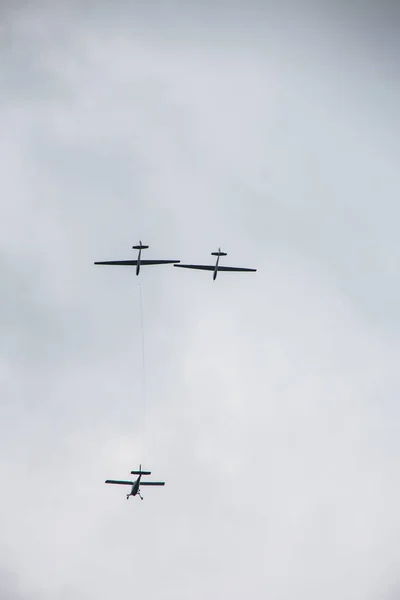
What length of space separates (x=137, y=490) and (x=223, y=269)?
52.5 m

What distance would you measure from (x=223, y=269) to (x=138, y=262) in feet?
64.3

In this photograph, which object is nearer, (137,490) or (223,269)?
(137,490)

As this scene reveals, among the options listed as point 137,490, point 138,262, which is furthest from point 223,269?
point 137,490

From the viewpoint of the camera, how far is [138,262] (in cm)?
17162

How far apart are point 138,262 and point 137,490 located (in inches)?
1941

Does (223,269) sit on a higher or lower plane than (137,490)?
higher

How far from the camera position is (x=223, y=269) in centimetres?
17600

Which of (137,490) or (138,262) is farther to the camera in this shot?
(138,262)

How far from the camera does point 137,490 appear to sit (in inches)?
6309

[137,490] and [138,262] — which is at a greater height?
[138,262]

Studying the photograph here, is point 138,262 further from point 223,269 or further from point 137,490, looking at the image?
point 137,490
